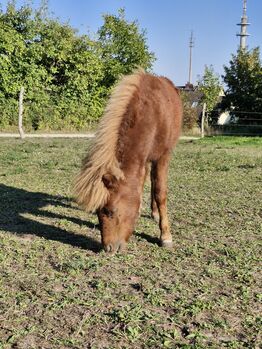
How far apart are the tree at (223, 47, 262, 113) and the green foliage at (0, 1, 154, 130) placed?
718 cm

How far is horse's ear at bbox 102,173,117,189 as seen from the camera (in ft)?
12.5

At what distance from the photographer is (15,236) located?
15.2 ft

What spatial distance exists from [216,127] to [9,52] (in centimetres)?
1130

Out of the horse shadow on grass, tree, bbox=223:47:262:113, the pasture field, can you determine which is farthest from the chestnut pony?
tree, bbox=223:47:262:113

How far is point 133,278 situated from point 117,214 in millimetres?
588

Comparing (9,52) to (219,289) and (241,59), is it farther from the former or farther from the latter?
(219,289)

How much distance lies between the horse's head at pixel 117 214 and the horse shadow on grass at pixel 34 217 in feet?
1.12

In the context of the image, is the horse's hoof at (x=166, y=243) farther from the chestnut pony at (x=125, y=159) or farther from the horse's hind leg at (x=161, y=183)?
the horse's hind leg at (x=161, y=183)

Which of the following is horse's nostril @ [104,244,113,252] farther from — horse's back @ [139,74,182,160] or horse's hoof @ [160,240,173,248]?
horse's back @ [139,74,182,160]

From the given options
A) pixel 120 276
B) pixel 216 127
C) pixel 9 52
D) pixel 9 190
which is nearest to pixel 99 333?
pixel 120 276

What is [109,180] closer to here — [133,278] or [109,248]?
[109,248]

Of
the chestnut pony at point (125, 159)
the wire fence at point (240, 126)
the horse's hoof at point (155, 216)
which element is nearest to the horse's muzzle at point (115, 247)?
the chestnut pony at point (125, 159)

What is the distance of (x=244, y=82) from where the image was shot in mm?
26531

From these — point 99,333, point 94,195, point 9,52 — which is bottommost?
point 99,333
